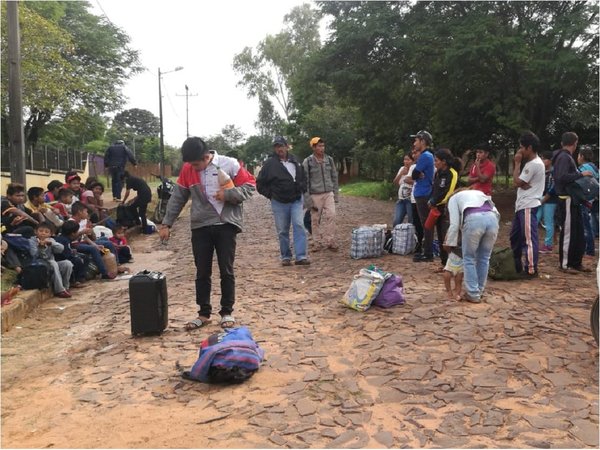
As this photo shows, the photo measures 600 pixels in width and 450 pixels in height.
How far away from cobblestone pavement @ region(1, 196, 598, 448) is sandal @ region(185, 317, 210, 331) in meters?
0.13

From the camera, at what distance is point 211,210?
17.9 ft

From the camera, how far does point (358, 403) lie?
3.81m

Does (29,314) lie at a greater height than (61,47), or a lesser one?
lesser

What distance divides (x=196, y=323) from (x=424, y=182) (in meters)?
4.15

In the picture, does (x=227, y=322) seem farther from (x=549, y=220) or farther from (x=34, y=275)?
(x=549, y=220)

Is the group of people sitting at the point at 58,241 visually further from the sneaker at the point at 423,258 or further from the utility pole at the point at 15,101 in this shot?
the sneaker at the point at 423,258

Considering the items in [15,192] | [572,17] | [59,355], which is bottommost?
[59,355]

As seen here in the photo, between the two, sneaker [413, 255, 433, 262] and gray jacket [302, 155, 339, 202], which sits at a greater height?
gray jacket [302, 155, 339, 202]

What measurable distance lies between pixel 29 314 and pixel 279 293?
3.05 meters

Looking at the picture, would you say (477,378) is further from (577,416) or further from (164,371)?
(164,371)

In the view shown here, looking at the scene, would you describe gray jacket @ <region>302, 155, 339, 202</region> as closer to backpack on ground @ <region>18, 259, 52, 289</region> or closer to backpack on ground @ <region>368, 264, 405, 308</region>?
backpack on ground @ <region>368, 264, 405, 308</region>

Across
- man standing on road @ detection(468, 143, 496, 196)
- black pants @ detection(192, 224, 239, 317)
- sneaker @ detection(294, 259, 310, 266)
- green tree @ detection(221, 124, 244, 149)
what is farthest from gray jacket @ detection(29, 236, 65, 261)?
green tree @ detection(221, 124, 244, 149)

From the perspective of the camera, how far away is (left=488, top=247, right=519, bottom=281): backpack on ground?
6.98 metres

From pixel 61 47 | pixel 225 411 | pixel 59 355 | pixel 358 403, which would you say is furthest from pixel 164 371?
pixel 61 47
